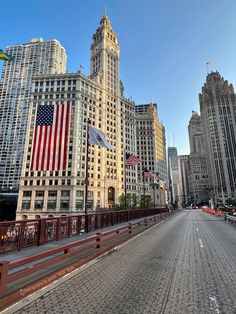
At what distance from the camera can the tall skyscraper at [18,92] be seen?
150m

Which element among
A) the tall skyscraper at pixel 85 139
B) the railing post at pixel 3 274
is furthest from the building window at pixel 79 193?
the railing post at pixel 3 274

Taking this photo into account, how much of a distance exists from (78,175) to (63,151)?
65398mm

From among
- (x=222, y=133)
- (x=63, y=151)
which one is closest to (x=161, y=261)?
(x=63, y=151)

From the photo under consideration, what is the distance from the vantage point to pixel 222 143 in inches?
6801

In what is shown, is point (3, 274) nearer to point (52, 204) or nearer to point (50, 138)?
point (50, 138)

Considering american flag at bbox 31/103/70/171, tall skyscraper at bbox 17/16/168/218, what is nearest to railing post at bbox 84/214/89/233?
american flag at bbox 31/103/70/171

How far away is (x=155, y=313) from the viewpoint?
4.30m

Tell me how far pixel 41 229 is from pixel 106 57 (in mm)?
112363

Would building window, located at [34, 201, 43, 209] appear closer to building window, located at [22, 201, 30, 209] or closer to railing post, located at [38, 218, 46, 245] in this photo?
building window, located at [22, 201, 30, 209]

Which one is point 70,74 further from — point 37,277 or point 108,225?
point 37,277

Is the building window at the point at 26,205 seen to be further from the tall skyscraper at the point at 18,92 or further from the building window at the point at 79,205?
the tall skyscraper at the point at 18,92

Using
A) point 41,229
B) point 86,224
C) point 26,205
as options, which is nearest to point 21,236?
point 41,229

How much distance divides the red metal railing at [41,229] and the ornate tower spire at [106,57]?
94415 millimetres

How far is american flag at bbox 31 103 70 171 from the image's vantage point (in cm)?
1702
